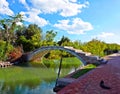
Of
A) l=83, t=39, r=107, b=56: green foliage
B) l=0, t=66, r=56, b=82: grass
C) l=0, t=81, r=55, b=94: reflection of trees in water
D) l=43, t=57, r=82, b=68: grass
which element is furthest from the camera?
l=83, t=39, r=107, b=56: green foliage

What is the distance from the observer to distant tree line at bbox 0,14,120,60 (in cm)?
3291

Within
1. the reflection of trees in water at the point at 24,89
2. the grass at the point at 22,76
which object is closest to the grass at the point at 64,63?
the grass at the point at 22,76

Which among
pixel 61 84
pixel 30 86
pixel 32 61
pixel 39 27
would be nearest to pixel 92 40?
pixel 39 27

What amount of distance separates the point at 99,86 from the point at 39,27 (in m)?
36.9

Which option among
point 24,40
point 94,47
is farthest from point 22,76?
point 94,47

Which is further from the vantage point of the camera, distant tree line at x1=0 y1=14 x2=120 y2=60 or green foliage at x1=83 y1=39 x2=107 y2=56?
green foliage at x1=83 y1=39 x2=107 y2=56

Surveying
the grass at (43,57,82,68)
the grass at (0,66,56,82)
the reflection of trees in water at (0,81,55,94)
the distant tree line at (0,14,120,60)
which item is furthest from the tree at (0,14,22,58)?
the reflection of trees in water at (0,81,55,94)

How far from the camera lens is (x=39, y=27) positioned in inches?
1726

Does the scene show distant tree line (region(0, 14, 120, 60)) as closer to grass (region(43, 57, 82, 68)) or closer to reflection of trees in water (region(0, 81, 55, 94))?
grass (region(43, 57, 82, 68))

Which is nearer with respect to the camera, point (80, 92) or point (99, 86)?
point (80, 92)

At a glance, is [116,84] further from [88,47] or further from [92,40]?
[92,40]

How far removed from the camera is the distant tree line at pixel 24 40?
32906 millimetres

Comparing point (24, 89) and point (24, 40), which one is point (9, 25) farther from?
point (24, 89)

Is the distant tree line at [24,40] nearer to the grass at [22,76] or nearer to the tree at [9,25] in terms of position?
the tree at [9,25]
